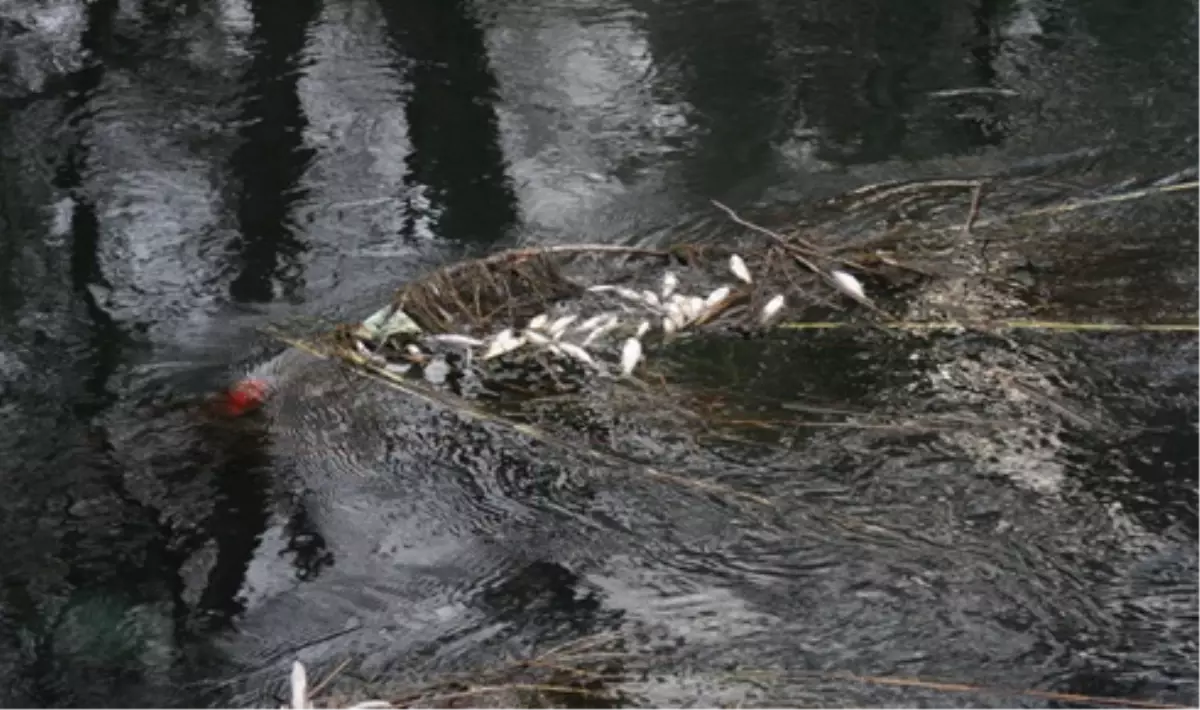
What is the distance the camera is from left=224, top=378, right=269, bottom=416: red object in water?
4.32 m

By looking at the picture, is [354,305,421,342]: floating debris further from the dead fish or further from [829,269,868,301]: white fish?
[829,269,868,301]: white fish

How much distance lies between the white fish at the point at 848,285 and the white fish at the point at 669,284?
491 mm

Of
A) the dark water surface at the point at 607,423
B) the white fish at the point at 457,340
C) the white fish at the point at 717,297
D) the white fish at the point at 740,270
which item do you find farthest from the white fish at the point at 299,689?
the white fish at the point at 740,270

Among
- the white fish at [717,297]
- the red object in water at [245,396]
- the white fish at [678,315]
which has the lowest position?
the red object in water at [245,396]

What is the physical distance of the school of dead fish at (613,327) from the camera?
175 inches

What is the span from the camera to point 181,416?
430 cm

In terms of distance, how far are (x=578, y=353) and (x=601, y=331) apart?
16cm

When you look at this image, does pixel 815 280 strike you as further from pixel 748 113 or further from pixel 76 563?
pixel 76 563

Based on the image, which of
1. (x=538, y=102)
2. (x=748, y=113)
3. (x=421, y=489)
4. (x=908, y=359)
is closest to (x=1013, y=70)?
(x=748, y=113)

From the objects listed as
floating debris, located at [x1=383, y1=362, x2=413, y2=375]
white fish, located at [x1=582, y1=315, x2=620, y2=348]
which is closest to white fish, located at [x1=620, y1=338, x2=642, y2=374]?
white fish, located at [x1=582, y1=315, x2=620, y2=348]

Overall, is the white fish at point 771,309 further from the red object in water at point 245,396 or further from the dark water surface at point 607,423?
the red object in water at point 245,396

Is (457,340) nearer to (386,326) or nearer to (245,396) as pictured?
(386,326)

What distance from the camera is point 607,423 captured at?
13.5 feet

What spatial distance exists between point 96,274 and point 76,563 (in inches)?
68.3
